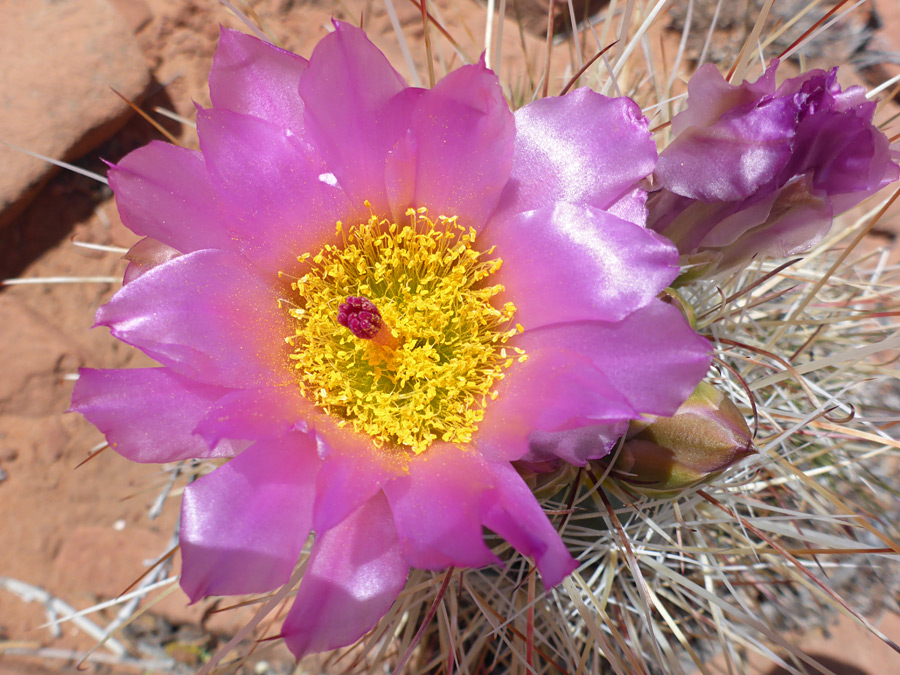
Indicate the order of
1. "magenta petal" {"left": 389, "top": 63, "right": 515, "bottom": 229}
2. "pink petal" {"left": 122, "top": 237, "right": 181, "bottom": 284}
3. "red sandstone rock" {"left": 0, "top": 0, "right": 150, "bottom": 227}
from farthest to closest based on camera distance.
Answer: "red sandstone rock" {"left": 0, "top": 0, "right": 150, "bottom": 227}
"pink petal" {"left": 122, "top": 237, "right": 181, "bottom": 284}
"magenta petal" {"left": 389, "top": 63, "right": 515, "bottom": 229}

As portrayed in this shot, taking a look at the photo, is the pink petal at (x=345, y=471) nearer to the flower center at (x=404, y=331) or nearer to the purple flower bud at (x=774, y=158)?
the flower center at (x=404, y=331)

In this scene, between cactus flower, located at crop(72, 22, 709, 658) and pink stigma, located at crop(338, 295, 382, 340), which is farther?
pink stigma, located at crop(338, 295, 382, 340)

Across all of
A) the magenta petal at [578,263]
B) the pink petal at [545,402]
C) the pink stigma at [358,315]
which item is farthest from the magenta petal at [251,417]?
the magenta petal at [578,263]

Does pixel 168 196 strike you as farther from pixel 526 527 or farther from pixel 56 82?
pixel 56 82

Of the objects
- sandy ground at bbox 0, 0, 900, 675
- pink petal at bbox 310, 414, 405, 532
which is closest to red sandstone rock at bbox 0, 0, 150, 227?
sandy ground at bbox 0, 0, 900, 675

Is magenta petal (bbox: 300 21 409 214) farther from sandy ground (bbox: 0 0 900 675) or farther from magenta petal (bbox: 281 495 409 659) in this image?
sandy ground (bbox: 0 0 900 675)

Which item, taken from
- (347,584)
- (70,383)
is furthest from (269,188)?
(70,383)

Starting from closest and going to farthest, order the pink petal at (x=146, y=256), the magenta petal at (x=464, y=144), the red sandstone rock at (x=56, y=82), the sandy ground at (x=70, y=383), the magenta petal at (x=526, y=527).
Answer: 1. the magenta petal at (x=526, y=527)
2. the magenta petal at (x=464, y=144)
3. the pink petal at (x=146, y=256)
4. the sandy ground at (x=70, y=383)
5. the red sandstone rock at (x=56, y=82)
